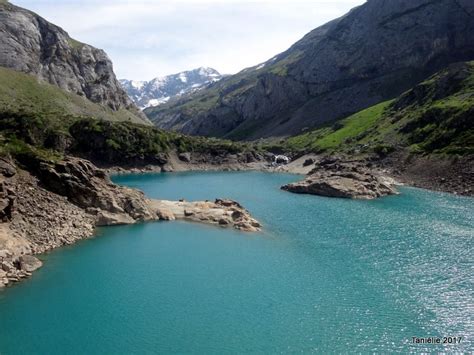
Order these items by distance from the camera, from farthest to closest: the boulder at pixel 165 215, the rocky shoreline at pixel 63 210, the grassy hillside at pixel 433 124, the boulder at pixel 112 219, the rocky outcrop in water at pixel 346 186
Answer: the grassy hillside at pixel 433 124, the rocky outcrop in water at pixel 346 186, the boulder at pixel 165 215, the boulder at pixel 112 219, the rocky shoreline at pixel 63 210

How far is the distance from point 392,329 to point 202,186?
355 ft

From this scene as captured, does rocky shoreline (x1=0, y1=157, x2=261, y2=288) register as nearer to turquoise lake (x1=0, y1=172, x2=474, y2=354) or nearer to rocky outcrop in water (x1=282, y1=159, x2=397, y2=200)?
turquoise lake (x1=0, y1=172, x2=474, y2=354)

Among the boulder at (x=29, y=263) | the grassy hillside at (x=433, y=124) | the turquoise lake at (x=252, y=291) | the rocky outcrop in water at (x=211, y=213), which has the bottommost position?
A: the turquoise lake at (x=252, y=291)

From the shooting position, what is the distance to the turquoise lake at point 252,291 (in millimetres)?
42656

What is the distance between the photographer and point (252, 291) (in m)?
54.2

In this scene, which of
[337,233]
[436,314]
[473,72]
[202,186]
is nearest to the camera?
[436,314]

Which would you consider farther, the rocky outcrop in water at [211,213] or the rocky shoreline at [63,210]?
the rocky outcrop in water at [211,213]

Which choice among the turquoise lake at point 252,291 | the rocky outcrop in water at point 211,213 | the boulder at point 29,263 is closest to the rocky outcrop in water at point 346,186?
the turquoise lake at point 252,291

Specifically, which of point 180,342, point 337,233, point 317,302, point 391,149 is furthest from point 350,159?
point 180,342

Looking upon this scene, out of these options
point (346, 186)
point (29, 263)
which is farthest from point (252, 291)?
point (346, 186)

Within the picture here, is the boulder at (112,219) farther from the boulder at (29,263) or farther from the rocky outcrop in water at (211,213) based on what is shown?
the boulder at (29,263)

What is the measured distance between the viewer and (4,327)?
43.8 meters

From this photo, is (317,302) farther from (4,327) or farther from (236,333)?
(4,327)

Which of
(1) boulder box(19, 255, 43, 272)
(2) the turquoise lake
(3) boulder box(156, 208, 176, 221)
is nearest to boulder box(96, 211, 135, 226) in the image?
(2) the turquoise lake
